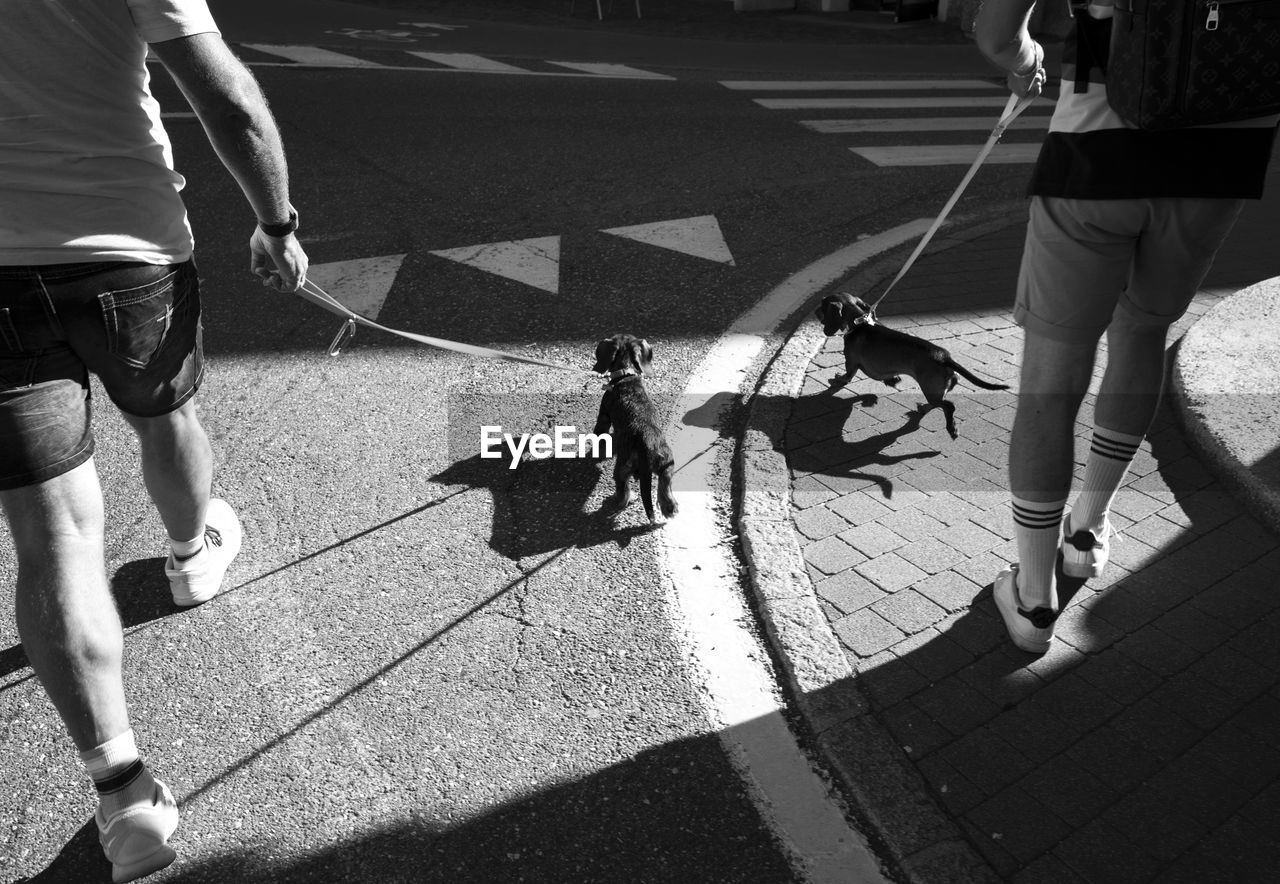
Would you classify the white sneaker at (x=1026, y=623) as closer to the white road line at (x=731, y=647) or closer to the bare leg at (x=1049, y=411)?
the bare leg at (x=1049, y=411)

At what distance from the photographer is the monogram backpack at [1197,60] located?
241 cm

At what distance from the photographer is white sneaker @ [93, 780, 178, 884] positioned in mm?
2426

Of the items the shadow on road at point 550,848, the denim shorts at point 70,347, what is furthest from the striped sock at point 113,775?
the denim shorts at point 70,347

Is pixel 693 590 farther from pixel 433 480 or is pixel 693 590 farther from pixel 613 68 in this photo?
pixel 613 68

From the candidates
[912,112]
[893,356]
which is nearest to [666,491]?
[893,356]

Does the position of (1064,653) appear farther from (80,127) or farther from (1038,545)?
(80,127)

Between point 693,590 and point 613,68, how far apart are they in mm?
10319

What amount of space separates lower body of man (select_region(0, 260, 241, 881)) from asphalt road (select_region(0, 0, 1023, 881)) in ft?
0.62

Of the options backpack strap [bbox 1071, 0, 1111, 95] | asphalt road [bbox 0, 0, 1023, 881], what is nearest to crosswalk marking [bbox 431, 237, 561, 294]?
asphalt road [bbox 0, 0, 1023, 881]

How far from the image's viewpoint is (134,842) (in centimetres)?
243

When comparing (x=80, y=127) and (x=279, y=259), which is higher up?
(x=80, y=127)

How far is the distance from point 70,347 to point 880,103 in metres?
9.80

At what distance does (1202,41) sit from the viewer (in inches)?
95.4

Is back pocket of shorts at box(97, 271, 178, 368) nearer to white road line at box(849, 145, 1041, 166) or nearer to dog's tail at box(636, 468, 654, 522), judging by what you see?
dog's tail at box(636, 468, 654, 522)
